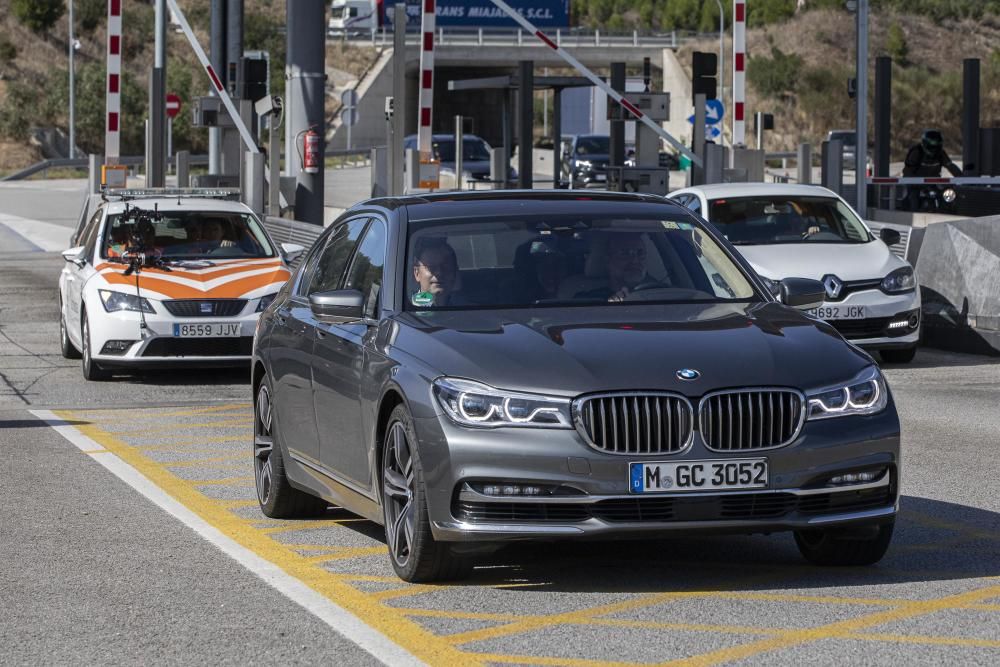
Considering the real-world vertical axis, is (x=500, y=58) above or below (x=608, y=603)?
above

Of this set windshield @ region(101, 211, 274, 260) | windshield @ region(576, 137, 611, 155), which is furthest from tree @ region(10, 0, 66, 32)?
windshield @ region(101, 211, 274, 260)

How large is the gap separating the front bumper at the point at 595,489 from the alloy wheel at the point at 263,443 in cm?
239

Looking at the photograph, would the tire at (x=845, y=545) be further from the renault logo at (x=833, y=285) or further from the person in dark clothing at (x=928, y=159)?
the person in dark clothing at (x=928, y=159)

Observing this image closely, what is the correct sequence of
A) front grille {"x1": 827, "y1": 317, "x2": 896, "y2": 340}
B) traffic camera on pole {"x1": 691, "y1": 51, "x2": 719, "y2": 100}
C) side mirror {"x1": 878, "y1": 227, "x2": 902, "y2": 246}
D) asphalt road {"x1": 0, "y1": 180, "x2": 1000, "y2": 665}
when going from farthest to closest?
traffic camera on pole {"x1": 691, "y1": 51, "x2": 719, "y2": 100}
side mirror {"x1": 878, "y1": 227, "x2": 902, "y2": 246}
front grille {"x1": 827, "y1": 317, "x2": 896, "y2": 340}
asphalt road {"x1": 0, "y1": 180, "x2": 1000, "y2": 665}

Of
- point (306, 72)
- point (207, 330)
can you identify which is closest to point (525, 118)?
point (306, 72)

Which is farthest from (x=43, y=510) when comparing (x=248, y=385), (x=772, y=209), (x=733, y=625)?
(x=772, y=209)

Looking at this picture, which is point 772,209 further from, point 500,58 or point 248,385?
point 500,58

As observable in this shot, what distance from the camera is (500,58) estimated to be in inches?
3949

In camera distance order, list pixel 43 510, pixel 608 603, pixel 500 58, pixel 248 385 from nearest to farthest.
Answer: pixel 608 603
pixel 43 510
pixel 248 385
pixel 500 58

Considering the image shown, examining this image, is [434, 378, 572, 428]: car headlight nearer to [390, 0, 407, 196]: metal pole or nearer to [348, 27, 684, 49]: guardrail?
[390, 0, 407, 196]: metal pole

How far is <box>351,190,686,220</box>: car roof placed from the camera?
8148 mm

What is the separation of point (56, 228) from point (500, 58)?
60385mm

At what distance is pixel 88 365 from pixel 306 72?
34.7 ft

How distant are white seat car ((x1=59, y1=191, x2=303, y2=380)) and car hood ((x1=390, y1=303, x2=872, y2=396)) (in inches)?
318
